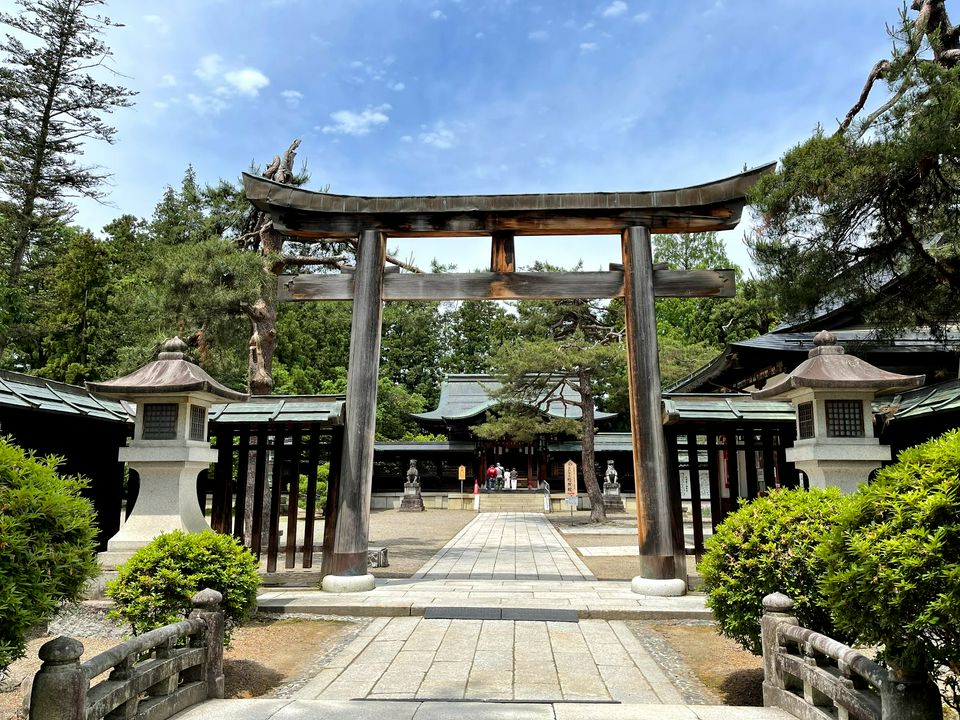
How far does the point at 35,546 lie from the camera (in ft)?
11.7

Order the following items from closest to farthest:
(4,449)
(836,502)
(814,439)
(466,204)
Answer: (4,449) → (836,502) → (814,439) → (466,204)

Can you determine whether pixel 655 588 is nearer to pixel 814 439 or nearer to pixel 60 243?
pixel 814 439

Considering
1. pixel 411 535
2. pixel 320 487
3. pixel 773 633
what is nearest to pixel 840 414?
pixel 773 633

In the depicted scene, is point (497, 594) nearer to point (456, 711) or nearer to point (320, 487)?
point (456, 711)

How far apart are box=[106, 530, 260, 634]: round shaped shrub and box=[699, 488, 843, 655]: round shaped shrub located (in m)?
4.04

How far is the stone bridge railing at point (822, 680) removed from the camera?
3.52m

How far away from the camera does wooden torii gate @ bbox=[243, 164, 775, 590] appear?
9398 millimetres

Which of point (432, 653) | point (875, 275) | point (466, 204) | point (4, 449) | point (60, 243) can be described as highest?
point (60, 243)

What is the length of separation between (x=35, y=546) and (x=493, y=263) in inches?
291

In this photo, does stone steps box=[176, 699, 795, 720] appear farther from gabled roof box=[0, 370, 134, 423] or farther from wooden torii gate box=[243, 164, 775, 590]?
gabled roof box=[0, 370, 134, 423]

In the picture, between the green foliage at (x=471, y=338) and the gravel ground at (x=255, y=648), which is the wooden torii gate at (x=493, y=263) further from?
the green foliage at (x=471, y=338)

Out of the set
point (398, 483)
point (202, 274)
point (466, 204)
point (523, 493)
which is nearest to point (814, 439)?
point (466, 204)

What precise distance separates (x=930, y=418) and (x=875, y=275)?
9.93ft

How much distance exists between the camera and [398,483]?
3612cm
